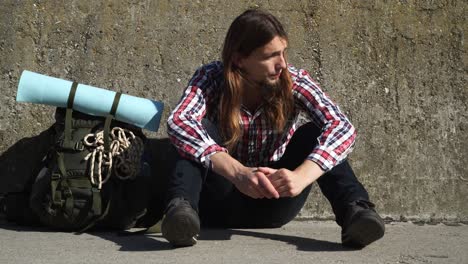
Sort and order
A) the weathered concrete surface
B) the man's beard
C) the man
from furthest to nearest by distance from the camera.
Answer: the man's beard → the man → the weathered concrete surface

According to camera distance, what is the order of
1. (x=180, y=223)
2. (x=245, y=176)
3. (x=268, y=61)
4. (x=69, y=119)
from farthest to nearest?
(x=69, y=119), (x=268, y=61), (x=245, y=176), (x=180, y=223)

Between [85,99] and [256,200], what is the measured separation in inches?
36.5

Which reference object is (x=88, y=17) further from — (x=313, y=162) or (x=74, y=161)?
(x=313, y=162)

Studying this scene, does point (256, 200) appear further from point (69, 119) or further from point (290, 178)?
point (69, 119)

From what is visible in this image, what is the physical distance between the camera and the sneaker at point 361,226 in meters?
2.97

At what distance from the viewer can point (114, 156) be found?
11.6ft

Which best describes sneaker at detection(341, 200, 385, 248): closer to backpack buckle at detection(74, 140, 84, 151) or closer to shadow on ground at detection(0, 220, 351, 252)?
shadow on ground at detection(0, 220, 351, 252)

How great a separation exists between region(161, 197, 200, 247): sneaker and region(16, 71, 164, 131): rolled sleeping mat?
2.52 ft

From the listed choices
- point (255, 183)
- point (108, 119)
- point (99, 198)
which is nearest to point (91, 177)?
point (99, 198)

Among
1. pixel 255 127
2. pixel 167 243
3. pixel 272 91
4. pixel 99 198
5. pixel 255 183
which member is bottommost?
pixel 167 243

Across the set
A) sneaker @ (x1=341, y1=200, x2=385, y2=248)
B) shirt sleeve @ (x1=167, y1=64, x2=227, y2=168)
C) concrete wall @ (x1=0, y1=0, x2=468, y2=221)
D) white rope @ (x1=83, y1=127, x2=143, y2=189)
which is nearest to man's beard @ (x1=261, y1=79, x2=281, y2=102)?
shirt sleeve @ (x1=167, y1=64, x2=227, y2=168)

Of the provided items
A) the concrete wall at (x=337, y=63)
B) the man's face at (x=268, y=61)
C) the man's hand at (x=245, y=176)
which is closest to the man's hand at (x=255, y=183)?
the man's hand at (x=245, y=176)

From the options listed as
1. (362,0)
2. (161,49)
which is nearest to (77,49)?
(161,49)

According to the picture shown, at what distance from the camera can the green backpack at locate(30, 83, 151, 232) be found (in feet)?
11.4
